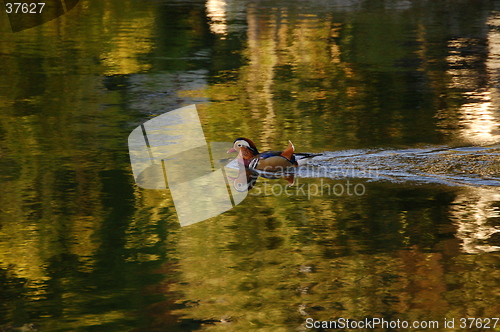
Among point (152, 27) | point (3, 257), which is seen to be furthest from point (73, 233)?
point (152, 27)

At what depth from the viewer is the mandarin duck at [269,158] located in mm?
10766

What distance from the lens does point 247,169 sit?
11016 millimetres

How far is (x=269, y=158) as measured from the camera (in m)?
10.8

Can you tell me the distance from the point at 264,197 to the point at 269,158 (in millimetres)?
851

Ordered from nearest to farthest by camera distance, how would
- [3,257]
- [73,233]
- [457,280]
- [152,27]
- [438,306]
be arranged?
[438,306] < [457,280] < [3,257] < [73,233] < [152,27]

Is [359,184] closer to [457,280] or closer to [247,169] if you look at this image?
[247,169]

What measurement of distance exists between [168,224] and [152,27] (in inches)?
661

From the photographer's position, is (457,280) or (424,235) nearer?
(457,280)
